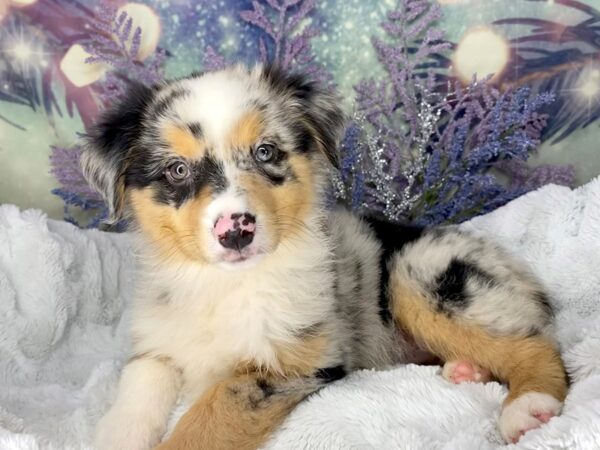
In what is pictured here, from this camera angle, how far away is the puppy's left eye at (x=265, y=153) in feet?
7.32

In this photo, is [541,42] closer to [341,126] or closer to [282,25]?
[282,25]

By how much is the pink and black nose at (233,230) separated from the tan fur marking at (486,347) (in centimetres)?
94

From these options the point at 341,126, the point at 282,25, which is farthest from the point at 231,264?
the point at 282,25

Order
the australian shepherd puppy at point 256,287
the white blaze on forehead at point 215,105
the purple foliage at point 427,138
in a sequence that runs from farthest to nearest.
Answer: the purple foliage at point 427,138 → the white blaze on forehead at point 215,105 → the australian shepherd puppy at point 256,287

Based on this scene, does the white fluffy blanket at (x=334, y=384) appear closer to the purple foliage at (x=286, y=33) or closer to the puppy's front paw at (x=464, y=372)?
the puppy's front paw at (x=464, y=372)

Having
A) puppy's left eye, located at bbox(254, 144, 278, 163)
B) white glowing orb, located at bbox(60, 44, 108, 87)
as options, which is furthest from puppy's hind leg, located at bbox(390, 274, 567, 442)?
white glowing orb, located at bbox(60, 44, 108, 87)

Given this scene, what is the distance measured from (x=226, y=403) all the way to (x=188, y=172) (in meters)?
0.72

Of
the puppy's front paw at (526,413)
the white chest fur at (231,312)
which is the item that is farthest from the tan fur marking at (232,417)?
the puppy's front paw at (526,413)

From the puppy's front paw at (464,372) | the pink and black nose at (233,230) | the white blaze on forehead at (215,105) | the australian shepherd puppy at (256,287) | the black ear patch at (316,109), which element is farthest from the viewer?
the black ear patch at (316,109)

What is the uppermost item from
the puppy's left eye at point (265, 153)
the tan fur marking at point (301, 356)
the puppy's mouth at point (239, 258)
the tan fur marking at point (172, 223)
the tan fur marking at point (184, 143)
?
the puppy's left eye at point (265, 153)

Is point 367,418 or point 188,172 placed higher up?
point 188,172

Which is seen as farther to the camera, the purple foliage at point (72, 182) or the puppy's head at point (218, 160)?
the purple foliage at point (72, 182)

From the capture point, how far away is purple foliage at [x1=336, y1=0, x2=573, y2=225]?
3490mm

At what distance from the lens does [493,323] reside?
249 cm
